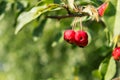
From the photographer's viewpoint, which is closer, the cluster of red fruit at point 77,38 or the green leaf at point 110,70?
the cluster of red fruit at point 77,38

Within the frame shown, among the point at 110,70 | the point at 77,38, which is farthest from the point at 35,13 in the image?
the point at 110,70

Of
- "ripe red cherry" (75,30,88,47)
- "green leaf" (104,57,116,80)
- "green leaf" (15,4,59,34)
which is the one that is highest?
"green leaf" (15,4,59,34)

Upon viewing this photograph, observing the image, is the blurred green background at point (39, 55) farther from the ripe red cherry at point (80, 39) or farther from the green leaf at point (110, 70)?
the ripe red cherry at point (80, 39)

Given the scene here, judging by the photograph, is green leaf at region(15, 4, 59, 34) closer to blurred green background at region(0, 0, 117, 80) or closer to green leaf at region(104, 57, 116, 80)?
green leaf at region(104, 57, 116, 80)

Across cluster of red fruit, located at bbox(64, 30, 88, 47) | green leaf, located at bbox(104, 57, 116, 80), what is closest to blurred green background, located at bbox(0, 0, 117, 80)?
green leaf, located at bbox(104, 57, 116, 80)

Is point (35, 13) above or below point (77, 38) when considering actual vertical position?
above

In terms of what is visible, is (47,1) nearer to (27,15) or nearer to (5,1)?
(27,15)

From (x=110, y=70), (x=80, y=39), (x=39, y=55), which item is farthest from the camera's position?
(x=39, y=55)

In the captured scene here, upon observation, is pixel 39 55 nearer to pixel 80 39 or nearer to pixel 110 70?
pixel 110 70

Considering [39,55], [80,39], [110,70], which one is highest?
[80,39]

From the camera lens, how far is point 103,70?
2521mm

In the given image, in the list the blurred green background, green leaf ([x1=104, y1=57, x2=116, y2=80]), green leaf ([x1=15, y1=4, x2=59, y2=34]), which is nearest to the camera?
green leaf ([x1=15, y1=4, x2=59, y2=34])

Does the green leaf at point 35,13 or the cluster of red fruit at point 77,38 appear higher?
the green leaf at point 35,13

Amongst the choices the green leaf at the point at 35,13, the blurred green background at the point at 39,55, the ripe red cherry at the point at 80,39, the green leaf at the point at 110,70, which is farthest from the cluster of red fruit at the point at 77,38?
the blurred green background at the point at 39,55
